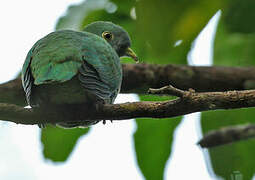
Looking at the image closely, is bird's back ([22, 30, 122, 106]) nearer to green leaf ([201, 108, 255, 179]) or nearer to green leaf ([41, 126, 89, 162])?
green leaf ([41, 126, 89, 162])

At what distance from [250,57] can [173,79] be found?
1.68 metres

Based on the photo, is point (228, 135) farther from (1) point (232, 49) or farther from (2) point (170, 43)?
(2) point (170, 43)

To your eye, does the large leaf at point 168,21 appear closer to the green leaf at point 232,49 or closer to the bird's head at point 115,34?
the green leaf at point 232,49

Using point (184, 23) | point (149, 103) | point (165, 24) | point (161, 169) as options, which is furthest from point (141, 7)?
point (161, 169)

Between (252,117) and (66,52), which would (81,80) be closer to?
(66,52)

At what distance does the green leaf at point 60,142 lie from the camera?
3916 mm

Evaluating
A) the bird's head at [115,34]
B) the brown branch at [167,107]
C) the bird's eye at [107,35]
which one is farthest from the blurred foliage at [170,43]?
the bird's eye at [107,35]

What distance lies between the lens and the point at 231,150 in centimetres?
308

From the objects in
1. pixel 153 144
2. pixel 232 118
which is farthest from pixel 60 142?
pixel 232 118

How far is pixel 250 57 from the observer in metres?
2.91

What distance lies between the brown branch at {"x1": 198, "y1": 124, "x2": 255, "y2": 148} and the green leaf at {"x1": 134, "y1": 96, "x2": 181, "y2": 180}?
56cm

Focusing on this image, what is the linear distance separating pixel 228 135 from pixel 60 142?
5.20 ft

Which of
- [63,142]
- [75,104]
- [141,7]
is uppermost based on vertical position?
[141,7]

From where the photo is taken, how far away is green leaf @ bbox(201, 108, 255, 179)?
2791mm
